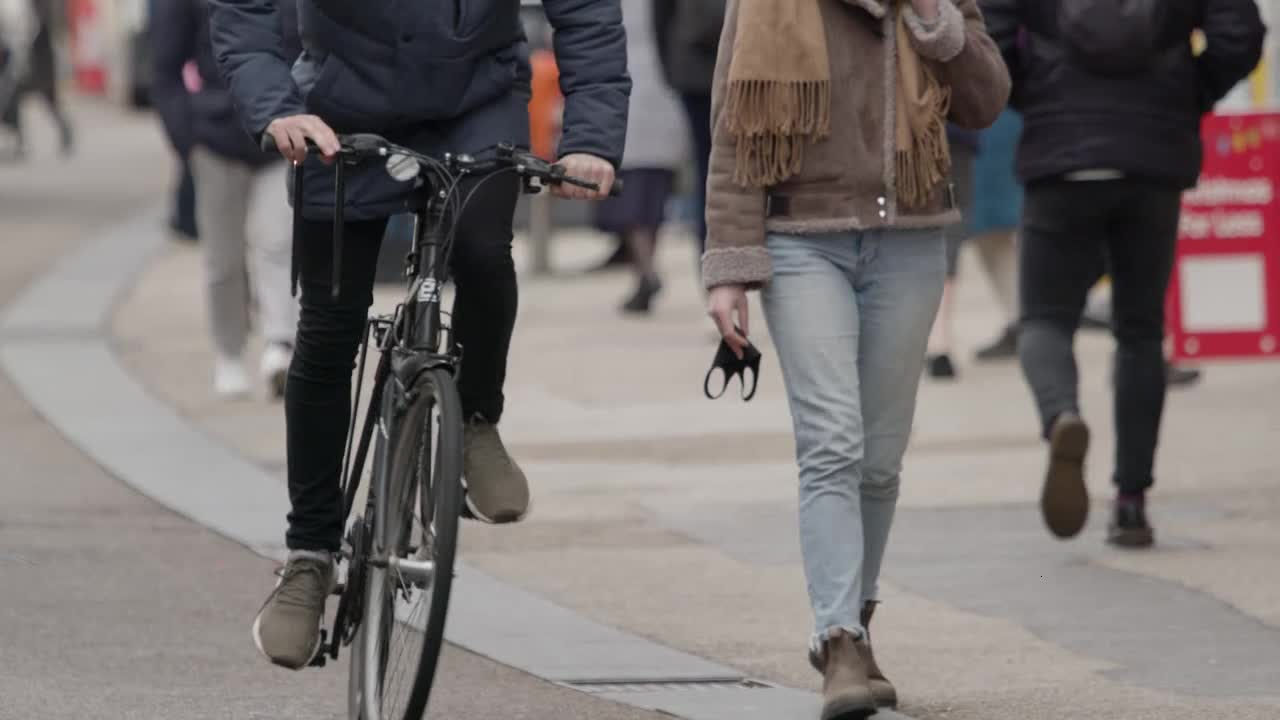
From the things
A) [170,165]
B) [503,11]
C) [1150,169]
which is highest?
[503,11]

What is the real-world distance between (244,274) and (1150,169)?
4862 millimetres

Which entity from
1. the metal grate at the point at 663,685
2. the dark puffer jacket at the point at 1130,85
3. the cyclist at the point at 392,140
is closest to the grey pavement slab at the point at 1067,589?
the metal grate at the point at 663,685

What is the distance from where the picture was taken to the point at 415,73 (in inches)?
209

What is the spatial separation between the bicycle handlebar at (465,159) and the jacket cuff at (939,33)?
76 cm

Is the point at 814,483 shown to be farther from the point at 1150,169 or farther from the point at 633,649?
the point at 1150,169

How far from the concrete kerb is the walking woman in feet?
1.24

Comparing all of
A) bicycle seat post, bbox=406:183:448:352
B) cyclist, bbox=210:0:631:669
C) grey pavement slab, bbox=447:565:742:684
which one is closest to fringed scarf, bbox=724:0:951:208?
cyclist, bbox=210:0:631:669

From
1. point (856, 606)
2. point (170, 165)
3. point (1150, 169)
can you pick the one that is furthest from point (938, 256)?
point (170, 165)

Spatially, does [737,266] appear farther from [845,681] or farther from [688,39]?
[688,39]

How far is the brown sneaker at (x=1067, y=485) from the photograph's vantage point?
7.36m

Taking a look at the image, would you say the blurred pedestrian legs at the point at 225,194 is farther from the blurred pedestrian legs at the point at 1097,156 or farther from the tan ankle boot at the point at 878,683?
the tan ankle boot at the point at 878,683

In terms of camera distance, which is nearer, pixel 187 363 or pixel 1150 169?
pixel 1150 169

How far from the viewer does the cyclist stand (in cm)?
529

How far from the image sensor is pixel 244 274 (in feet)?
37.4
